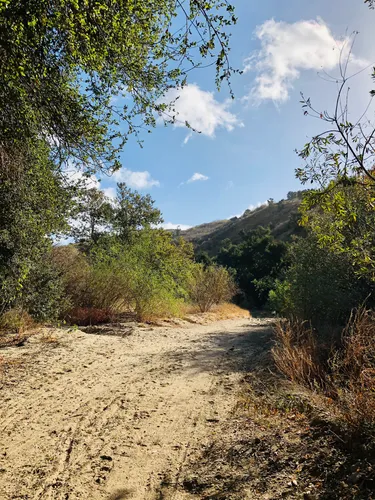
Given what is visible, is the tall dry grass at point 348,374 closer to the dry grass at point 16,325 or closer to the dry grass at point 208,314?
the dry grass at point 16,325

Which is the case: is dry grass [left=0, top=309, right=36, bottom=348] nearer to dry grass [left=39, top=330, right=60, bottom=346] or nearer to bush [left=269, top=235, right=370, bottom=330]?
dry grass [left=39, top=330, right=60, bottom=346]

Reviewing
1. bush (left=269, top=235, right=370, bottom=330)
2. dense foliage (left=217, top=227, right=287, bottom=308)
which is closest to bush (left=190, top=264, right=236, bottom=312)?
dense foliage (left=217, top=227, right=287, bottom=308)

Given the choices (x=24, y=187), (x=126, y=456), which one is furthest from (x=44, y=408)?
(x=24, y=187)

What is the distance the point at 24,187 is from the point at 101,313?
784 cm

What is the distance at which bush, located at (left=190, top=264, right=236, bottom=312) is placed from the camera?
21188mm

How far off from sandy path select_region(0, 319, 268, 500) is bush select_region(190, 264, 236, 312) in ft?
45.2

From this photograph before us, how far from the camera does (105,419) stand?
3.92m

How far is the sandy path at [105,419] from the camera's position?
2746mm

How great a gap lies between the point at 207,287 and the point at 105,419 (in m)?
17.9

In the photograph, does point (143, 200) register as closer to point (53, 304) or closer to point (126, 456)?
point (53, 304)

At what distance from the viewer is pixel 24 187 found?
6.41 meters

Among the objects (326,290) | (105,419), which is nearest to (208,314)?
(326,290)

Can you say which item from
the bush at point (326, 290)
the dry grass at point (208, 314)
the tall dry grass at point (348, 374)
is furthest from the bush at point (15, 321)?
the dry grass at point (208, 314)

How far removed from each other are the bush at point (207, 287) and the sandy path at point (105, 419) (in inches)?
543
